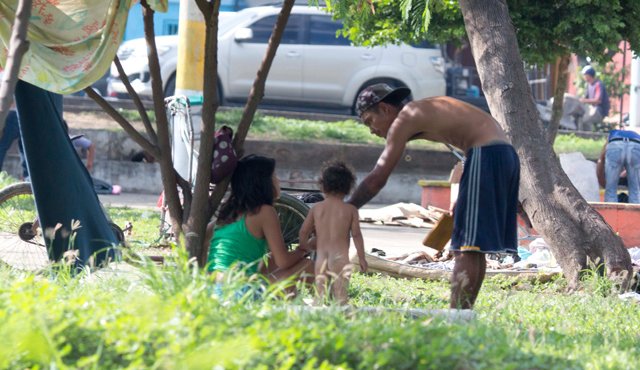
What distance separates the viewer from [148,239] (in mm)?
9984

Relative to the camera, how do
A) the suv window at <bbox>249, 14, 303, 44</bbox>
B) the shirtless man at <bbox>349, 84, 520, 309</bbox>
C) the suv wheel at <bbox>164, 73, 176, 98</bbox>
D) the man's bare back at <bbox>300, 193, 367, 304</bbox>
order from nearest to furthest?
the shirtless man at <bbox>349, 84, 520, 309</bbox> → the man's bare back at <bbox>300, 193, 367, 304</bbox> → the suv wheel at <bbox>164, 73, 176, 98</bbox> → the suv window at <bbox>249, 14, 303, 44</bbox>

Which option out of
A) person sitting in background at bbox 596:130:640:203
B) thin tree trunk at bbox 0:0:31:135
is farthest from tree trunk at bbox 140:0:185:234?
person sitting in background at bbox 596:130:640:203

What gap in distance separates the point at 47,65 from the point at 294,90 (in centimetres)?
1262

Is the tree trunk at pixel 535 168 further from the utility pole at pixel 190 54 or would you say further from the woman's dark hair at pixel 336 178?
the utility pole at pixel 190 54

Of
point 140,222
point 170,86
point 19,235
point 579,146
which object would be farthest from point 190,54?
point 579,146

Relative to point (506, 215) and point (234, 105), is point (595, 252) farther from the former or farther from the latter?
point (234, 105)

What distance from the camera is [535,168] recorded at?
8.08 metres

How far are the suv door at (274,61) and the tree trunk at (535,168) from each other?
9916mm

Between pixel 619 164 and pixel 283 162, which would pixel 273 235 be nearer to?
pixel 619 164

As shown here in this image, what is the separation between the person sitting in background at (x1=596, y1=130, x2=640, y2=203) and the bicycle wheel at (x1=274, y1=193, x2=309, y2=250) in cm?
614

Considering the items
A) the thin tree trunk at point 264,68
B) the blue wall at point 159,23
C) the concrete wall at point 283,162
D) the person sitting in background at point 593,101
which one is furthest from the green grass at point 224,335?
the blue wall at point 159,23

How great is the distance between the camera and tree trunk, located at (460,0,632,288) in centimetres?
789

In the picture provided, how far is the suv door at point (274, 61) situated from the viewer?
18.1 metres

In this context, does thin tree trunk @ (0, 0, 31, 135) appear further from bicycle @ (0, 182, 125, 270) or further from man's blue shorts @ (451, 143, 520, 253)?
bicycle @ (0, 182, 125, 270)
